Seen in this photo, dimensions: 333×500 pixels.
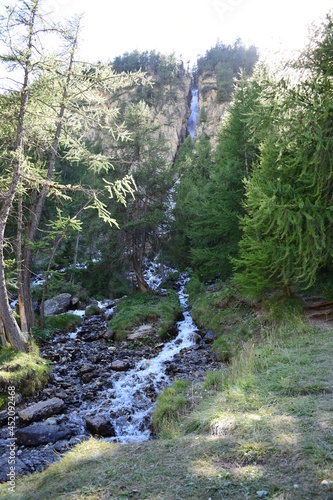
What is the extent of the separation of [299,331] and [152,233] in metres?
12.4

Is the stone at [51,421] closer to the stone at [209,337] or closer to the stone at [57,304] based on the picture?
the stone at [209,337]

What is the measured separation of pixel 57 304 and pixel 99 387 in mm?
9913

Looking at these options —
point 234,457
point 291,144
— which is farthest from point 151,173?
point 234,457

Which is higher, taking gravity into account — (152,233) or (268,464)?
(152,233)

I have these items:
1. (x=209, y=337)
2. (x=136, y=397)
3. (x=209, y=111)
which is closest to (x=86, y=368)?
(x=136, y=397)

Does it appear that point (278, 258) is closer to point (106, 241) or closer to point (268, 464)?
point (268, 464)

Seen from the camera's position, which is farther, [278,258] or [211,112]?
[211,112]

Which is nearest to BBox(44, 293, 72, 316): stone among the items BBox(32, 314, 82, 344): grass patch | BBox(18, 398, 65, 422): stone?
BBox(32, 314, 82, 344): grass patch

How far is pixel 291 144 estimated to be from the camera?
333 inches

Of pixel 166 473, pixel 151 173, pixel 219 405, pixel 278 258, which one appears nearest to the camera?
pixel 166 473

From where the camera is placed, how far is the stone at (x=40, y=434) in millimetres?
5943

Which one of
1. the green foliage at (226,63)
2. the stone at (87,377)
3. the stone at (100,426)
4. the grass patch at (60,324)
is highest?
the green foliage at (226,63)

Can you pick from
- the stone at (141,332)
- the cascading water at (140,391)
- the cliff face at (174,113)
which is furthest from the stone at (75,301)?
the cliff face at (174,113)

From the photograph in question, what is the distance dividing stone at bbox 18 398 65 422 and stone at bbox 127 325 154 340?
5013 mm
